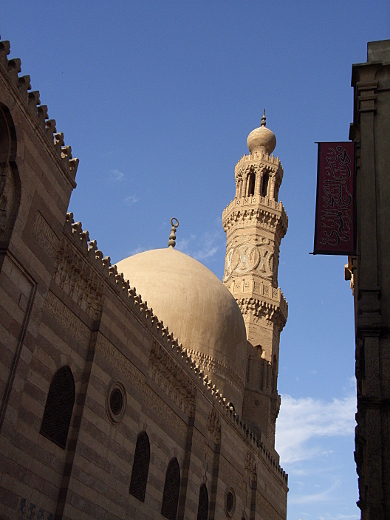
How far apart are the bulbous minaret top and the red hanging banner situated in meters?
20.0

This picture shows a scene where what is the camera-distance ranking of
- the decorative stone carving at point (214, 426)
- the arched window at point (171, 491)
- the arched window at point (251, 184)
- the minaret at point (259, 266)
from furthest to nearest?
1. the arched window at point (251, 184)
2. the minaret at point (259, 266)
3. the decorative stone carving at point (214, 426)
4. the arched window at point (171, 491)

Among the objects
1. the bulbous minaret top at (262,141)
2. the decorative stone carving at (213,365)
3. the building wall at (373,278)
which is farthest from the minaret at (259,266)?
the building wall at (373,278)

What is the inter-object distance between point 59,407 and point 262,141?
870 inches

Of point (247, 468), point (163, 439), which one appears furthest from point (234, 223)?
point (163, 439)

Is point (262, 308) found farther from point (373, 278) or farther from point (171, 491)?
point (373, 278)

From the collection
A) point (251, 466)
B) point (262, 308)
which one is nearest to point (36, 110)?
point (251, 466)

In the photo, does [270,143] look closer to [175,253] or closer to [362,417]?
[175,253]

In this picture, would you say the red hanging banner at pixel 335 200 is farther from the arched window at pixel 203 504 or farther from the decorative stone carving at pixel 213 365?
the decorative stone carving at pixel 213 365

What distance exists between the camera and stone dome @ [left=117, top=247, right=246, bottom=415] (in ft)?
67.3

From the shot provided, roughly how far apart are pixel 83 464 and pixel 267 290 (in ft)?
53.5

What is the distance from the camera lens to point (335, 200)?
10297 mm

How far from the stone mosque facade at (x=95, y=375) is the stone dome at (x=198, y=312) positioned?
0.16 ft

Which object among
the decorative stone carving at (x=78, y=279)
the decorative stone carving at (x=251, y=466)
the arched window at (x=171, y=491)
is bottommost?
the arched window at (x=171, y=491)

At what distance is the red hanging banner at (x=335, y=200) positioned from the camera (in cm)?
988
